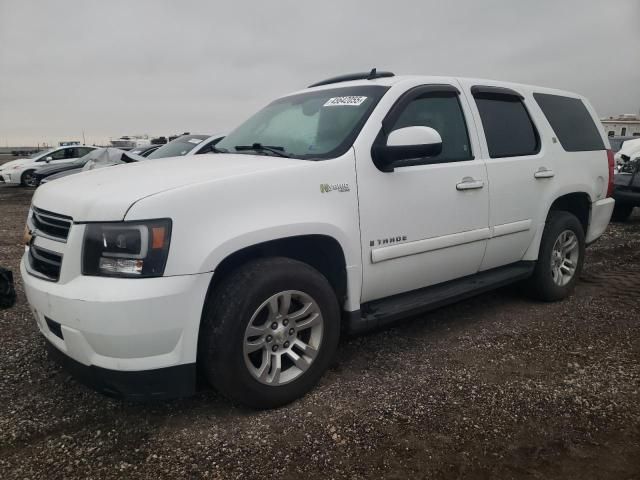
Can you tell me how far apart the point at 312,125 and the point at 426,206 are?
922mm

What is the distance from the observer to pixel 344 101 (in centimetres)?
332

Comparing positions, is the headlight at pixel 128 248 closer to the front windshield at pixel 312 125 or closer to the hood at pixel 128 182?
the hood at pixel 128 182

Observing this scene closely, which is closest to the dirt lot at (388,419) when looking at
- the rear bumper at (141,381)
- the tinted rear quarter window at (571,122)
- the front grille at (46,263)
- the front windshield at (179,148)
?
the rear bumper at (141,381)

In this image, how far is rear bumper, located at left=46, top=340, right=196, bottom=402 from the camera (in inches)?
91.6

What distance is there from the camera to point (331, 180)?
282 centimetres

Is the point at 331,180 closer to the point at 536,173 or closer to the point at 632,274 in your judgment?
the point at 536,173

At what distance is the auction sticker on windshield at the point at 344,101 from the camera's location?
128 inches

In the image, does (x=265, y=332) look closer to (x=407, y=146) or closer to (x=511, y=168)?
(x=407, y=146)

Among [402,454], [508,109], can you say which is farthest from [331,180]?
[508,109]

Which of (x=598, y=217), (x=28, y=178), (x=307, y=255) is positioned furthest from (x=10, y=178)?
(x=598, y=217)

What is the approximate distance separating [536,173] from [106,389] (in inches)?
136

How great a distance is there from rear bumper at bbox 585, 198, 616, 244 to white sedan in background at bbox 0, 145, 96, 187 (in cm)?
1770

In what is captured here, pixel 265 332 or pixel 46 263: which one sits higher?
pixel 46 263

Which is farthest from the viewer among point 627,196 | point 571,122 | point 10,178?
point 10,178
